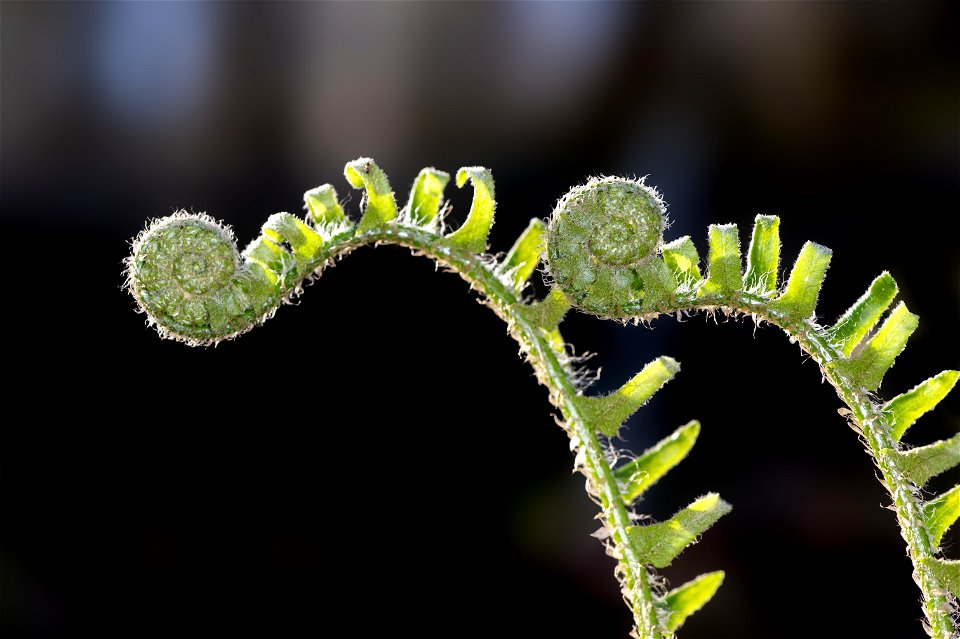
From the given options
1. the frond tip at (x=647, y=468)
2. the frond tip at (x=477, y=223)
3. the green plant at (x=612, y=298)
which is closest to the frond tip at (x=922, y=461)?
the green plant at (x=612, y=298)

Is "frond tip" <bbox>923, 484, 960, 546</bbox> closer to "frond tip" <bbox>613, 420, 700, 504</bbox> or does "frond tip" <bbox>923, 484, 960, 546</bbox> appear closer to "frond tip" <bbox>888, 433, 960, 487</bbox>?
"frond tip" <bbox>888, 433, 960, 487</bbox>

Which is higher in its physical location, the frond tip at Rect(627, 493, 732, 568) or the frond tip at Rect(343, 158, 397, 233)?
the frond tip at Rect(343, 158, 397, 233)

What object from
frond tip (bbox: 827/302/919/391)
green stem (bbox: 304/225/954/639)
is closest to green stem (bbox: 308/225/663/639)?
green stem (bbox: 304/225/954/639)

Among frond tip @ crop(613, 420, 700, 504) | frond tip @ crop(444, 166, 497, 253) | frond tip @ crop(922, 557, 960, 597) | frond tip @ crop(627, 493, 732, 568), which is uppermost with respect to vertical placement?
frond tip @ crop(444, 166, 497, 253)

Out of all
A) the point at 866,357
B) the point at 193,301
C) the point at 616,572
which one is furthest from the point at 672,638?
the point at 193,301

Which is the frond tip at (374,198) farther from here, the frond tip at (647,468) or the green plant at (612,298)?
the frond tip at (647,468)

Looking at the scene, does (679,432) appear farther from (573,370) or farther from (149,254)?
(149,254)
